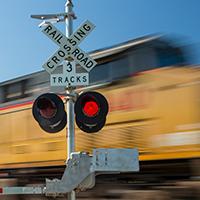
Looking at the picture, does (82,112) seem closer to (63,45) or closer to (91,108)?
(91,108)

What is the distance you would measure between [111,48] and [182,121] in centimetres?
283

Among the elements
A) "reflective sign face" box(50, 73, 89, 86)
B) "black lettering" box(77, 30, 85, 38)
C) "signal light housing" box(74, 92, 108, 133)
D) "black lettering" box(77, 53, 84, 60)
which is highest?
"black lettering" box(77, 30, 85, 38)

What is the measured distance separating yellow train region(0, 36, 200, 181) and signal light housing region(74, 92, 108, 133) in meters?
3.34

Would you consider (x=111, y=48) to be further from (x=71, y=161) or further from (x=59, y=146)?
(x=71, y=161)

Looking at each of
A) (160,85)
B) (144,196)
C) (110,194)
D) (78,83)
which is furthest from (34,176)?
(78,83)

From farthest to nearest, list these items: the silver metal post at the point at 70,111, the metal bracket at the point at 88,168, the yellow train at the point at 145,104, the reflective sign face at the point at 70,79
A: the yellow train at the point at 145,104, the reflective sign face at the point at 70,79, the silver metal post at the point at 70,111, the metal bracket at the point at 88,168

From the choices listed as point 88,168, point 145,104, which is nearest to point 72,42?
point 88,168

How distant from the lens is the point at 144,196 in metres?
10.4

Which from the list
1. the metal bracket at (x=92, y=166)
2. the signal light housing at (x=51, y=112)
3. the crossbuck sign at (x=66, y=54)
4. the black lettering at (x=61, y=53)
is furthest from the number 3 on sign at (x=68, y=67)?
the metal bracket at (x=92, y=166)

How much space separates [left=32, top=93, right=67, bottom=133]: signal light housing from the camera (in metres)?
5.61

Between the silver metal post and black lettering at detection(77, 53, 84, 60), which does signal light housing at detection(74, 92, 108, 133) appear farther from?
black lettering at detection(77, 53, 84, 60)

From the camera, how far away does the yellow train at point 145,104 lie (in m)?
9.69

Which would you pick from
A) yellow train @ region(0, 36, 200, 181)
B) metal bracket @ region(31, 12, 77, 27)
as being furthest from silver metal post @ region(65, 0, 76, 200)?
yellow train @ region(0, 36, 200, 181)

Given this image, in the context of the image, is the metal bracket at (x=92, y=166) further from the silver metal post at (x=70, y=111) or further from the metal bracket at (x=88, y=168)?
the silver metal post at (x=70, y=111)
